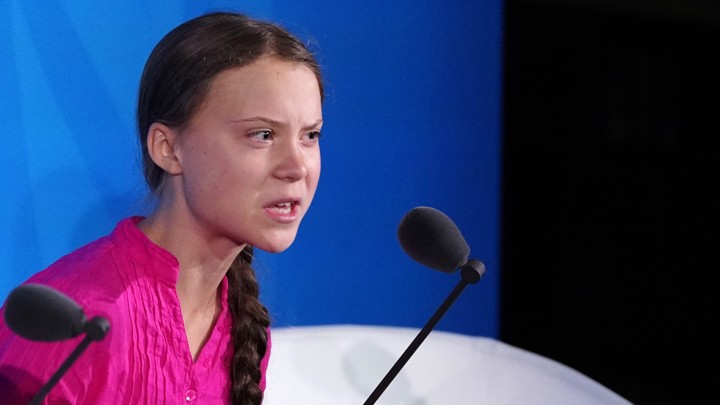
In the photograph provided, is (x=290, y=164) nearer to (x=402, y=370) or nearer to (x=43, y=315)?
(x=43, y=315)

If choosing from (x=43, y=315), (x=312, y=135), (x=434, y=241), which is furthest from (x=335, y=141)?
(x=43, y=315)

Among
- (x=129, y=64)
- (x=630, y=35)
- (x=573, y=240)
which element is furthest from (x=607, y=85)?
(x=129, y=64)

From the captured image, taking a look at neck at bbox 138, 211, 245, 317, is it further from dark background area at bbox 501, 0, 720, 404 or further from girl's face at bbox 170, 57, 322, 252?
dark background area at bbox 501, 0, 720, 404

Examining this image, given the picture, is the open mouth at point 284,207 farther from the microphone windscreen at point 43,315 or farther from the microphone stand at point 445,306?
the microphone windscreen at point 43,315

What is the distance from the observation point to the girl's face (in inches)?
44.5

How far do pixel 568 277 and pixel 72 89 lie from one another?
1.26 meters

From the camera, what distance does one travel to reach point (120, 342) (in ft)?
3.78

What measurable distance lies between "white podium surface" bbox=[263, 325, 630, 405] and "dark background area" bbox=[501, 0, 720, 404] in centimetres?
60

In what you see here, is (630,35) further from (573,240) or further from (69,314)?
(69,314)

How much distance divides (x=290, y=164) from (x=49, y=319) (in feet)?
1.36

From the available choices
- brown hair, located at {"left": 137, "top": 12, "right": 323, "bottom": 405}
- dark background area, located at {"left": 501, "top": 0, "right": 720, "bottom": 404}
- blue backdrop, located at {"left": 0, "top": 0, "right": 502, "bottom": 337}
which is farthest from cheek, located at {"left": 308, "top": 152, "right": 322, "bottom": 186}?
dark background area, located at {"left": 501, "top": 0, "right": 720, "bottom": 404}

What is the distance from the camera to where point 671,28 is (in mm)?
2057

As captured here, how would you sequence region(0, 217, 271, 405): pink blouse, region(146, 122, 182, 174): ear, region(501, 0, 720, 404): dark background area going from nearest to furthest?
region(0, 217, 271, 405): pink blouse
region(146, 122, 182, 174): ear
region(501, 0, 720, 404): dark background area

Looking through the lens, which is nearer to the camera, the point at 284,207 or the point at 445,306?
the point at 445,306
